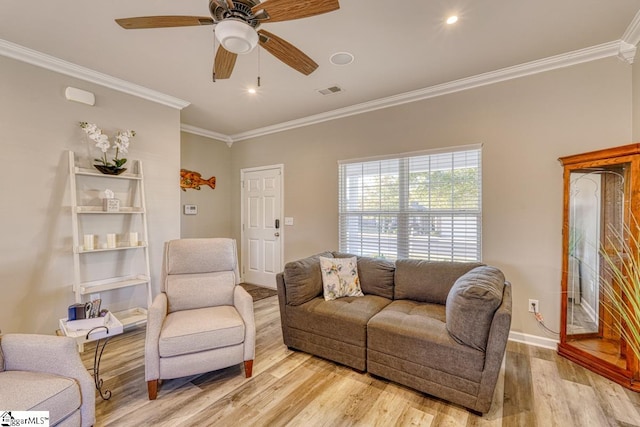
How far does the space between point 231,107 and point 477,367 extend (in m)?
3.80

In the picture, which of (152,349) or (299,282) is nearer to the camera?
(152,349)

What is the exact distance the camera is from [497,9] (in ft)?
6.55

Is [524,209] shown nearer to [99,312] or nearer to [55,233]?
[99,312]

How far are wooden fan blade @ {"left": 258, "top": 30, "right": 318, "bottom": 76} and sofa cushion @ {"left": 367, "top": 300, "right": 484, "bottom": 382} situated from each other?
1958mm

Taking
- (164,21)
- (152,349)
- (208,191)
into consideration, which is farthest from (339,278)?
(208,191)

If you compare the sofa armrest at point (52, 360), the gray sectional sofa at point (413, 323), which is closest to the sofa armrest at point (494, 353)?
the gray sectional sofa at point (413, 323)

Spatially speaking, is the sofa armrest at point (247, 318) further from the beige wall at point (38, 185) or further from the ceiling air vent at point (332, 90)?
the ceiling air vent at point (332, 90)

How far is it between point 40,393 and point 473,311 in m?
2.32

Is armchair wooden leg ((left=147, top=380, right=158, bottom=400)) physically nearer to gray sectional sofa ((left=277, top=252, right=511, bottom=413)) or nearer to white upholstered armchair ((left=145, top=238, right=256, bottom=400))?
white upholstered armchair ((left=145, top=238, right=256, bottom=400))

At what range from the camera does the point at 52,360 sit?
5.01 feet

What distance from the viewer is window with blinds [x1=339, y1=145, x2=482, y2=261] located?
123 inches

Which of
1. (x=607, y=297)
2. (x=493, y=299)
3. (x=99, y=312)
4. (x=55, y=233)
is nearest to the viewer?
(x=493, y=299)

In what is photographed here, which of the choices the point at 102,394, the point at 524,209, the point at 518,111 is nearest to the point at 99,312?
the point at 102,394

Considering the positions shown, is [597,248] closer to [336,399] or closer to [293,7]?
[336,399]
